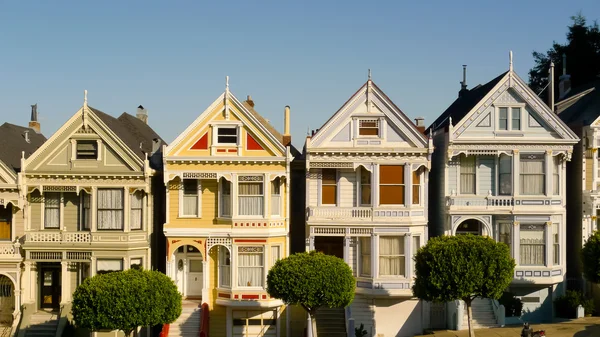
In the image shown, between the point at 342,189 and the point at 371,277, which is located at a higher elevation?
the point at 342,189

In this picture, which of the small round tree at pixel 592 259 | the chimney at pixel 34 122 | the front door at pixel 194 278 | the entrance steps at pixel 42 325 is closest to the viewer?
the small round tree at pixel 592 259

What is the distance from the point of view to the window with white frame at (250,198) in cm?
3681

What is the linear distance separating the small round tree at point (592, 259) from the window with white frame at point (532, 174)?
4357 mm

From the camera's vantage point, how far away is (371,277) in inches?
1412

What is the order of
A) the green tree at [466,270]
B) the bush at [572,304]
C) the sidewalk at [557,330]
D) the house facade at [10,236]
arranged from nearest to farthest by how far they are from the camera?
the green tree at [466,270] → the sidewalk at [557,330] → the bush at [572,304] → the house facade at [10,236]

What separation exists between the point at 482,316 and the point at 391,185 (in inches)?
302

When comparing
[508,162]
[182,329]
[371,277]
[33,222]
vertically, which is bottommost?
[182,329]

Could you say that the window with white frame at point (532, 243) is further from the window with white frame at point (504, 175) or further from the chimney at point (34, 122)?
the chimney at point (34, 122)

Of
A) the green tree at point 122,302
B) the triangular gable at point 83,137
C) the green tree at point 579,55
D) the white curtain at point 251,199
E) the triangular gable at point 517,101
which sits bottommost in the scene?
the green tree at point 122,302

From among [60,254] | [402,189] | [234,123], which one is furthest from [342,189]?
[60,254]

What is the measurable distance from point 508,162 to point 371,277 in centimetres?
895

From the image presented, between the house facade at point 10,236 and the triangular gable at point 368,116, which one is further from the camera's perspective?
the house facade at point 10,236

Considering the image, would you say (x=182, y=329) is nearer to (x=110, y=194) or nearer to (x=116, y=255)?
(x=116, y=255)

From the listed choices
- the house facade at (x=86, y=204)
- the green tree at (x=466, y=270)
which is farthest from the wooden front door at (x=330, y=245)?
the house facade at (x=86, y=204)
